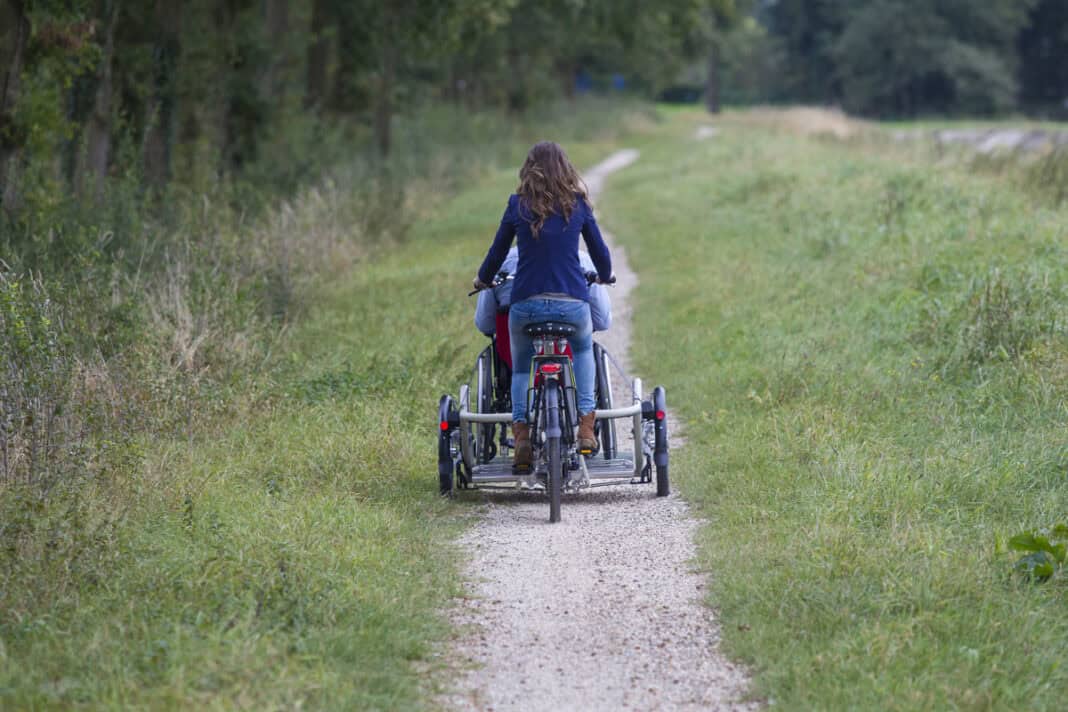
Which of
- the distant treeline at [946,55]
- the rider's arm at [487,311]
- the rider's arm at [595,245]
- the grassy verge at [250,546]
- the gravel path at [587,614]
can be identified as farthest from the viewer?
the distant treeline at [946,55]

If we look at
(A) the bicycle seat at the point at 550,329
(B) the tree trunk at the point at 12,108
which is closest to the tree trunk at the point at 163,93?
(B) the tree trunk at the point at 12,108

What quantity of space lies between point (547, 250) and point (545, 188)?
34 centimetres

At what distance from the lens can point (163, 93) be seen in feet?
59.1

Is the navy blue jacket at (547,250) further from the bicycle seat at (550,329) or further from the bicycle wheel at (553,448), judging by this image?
the bicycle wheel at (553,448)

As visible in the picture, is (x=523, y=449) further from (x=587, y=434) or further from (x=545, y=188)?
(x=545, y=188)

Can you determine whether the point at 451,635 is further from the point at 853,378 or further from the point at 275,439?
the point at 853,378

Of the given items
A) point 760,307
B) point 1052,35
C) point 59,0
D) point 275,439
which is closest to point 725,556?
point 275,439

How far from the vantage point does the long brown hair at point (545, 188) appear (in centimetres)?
724

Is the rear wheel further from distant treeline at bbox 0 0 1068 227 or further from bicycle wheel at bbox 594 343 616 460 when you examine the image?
distant treeline at bbox 0 0 1068 227

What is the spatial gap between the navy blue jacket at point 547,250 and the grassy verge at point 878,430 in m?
1.52

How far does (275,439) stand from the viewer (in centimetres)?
845

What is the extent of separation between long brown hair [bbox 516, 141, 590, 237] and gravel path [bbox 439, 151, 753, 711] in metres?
1.67

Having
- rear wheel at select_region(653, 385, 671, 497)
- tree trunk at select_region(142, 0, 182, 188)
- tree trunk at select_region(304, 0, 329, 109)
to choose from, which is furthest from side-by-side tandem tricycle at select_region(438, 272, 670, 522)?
tree trunk at select_region(304, 0, 329, 109)

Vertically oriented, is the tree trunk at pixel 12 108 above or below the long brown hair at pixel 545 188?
above
